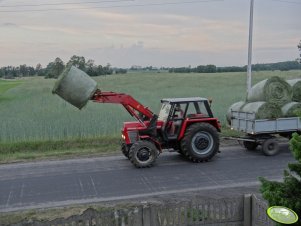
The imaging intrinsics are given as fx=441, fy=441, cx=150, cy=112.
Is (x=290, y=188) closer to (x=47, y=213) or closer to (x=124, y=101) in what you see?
(x=47, y=213)

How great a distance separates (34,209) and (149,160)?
13.4 feet

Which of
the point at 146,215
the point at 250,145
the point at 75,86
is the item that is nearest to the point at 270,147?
the point at 250,145

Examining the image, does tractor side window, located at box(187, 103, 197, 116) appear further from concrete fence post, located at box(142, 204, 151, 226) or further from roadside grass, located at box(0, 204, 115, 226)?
concrete fence post, located at box(142, 204, 151, 226)

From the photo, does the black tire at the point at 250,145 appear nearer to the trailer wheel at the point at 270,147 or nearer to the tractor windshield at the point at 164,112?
the trailer wheel at the point at 270,147

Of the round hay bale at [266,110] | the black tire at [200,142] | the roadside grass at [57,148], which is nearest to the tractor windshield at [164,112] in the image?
the black tire at [200,142]

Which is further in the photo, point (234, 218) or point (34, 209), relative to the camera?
point (34, 209)

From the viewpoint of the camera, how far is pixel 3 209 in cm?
880

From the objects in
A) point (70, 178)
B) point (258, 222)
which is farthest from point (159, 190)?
point (258, 222)

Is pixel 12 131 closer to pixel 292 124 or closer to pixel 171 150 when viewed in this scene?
pixel 171 150

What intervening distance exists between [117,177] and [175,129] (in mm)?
2477

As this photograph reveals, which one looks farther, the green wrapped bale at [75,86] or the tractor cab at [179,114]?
the tractor cab at [179,114]

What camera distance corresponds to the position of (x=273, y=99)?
1376 cm

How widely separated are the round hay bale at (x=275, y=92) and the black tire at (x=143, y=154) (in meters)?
4.25

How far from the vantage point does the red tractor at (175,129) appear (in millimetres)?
12398
